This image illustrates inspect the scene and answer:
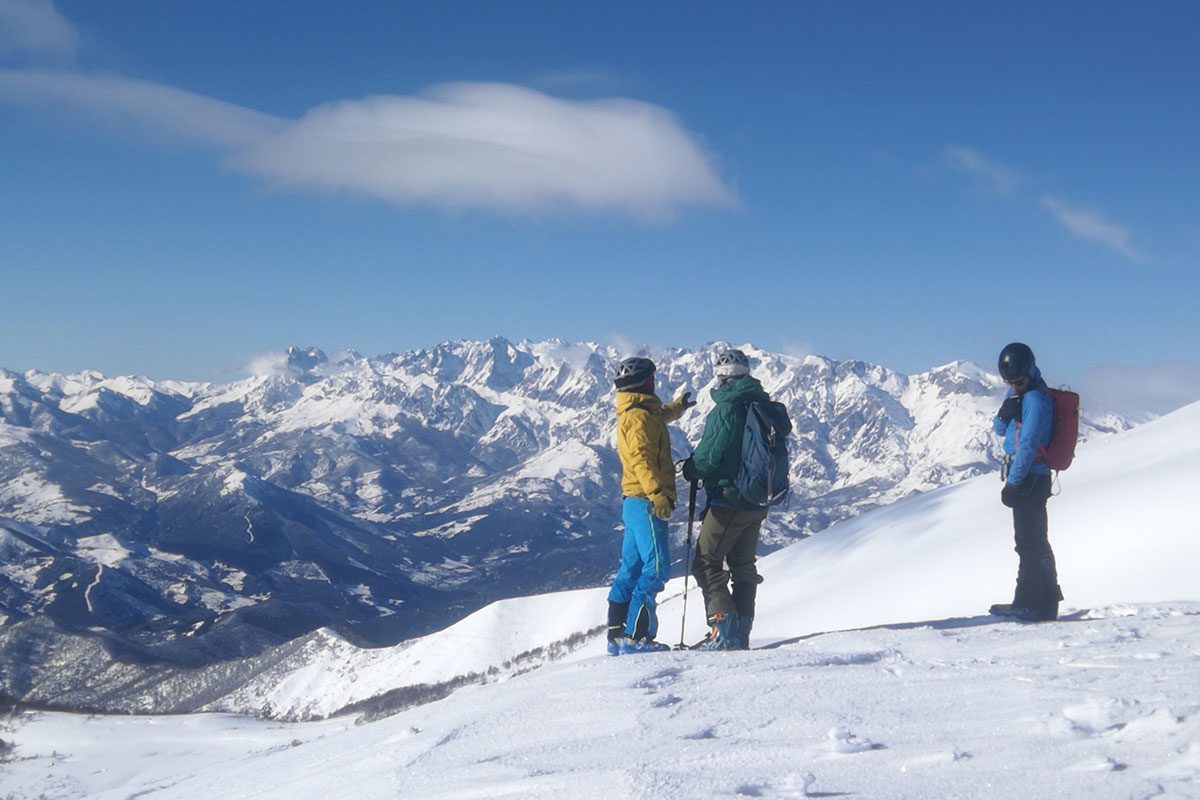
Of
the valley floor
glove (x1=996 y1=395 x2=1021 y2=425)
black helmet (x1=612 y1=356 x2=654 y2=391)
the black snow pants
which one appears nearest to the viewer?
the valley floor

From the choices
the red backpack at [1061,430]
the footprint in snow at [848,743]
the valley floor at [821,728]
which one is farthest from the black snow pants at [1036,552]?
the footprint in snow at [848,743]

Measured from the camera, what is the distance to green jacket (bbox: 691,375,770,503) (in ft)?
37.9

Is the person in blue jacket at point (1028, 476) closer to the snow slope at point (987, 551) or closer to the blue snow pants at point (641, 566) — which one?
the snow slope at point (987, 551)

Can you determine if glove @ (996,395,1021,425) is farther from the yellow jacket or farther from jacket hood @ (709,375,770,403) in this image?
the yellow jacket

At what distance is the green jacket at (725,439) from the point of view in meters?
11.5

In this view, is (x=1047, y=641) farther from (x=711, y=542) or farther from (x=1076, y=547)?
(x=1076, y=547)

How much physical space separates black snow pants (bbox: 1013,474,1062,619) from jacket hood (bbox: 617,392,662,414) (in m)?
5.51

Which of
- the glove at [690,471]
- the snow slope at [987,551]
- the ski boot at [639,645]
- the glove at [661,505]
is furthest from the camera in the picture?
the snow slope at [987,551]

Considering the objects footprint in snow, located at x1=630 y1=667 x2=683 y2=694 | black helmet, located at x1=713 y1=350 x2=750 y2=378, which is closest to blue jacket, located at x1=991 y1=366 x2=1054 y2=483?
black helmet, located at x1=713 y1=350 x2=750 y2=378

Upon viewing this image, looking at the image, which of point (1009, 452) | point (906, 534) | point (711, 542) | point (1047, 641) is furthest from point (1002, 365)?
point (906, 534)

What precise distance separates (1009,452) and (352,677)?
124292mm

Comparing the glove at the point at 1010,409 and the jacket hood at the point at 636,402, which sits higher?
the jacket hood at the point at 636,402

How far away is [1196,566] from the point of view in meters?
17.2

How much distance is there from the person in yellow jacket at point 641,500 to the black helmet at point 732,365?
0.56m
